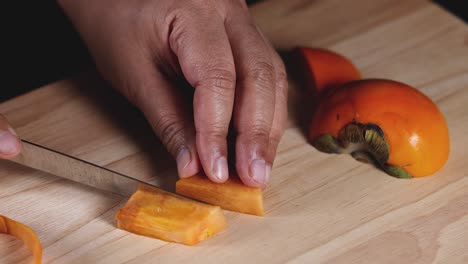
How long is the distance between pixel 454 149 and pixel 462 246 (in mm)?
387

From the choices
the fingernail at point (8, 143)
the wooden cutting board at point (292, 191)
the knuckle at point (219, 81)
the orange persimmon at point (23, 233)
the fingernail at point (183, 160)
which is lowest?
the wooden cutting board at point (292, 191)

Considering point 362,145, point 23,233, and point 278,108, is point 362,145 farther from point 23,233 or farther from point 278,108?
point 23,233

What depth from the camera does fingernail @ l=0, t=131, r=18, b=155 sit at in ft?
5.43

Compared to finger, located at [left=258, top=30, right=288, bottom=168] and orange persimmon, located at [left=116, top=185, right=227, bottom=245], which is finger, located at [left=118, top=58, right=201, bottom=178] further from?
finger, located at [left=258, top=30, right=288, bottom=168]

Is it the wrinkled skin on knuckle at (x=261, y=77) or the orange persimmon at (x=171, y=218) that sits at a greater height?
the wrinkled skin on knuckle at (x=261, y=77)

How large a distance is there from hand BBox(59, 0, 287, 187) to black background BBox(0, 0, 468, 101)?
24.4 inches

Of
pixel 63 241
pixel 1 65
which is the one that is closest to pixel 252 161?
pixel 63 241

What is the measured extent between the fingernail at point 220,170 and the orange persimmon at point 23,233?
0.46m

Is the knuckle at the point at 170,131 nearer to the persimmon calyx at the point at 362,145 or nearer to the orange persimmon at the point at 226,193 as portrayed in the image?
the orange persimmon at the point at 226,193

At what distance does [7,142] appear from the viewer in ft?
5.44

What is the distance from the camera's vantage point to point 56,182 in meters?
1.92

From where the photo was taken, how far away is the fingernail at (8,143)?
1.65 metres

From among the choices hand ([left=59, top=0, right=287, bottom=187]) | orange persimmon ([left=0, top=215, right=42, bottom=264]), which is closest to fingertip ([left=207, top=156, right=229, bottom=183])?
hand ([left=59, top=0, right=287, bottom=187])

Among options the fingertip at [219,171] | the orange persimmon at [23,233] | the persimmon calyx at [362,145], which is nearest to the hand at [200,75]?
the fingertip at [219,171]
